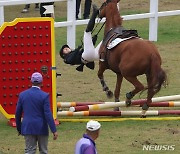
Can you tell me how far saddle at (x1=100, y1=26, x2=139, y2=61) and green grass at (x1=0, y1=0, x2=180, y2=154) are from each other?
2.84 ft

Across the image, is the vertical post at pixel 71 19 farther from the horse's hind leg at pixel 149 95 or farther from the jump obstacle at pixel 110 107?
the horse's hind leg at pixel 149 95

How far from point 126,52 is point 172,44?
26.0 feet

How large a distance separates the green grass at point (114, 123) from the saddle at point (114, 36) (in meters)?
0.86

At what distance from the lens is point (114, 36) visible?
13.9 m

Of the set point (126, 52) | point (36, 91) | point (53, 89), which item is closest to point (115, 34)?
point (126, 52)

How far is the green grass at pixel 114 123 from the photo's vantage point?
12289 mm

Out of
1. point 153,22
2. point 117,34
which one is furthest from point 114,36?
point 153,22

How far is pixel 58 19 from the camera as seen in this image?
2406 centimetres

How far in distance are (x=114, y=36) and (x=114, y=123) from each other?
1.46 m

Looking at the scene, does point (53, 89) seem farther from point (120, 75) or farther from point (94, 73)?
point (94, 73)

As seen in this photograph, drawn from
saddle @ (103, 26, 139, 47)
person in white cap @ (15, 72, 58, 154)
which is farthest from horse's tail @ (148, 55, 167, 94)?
person in white cap @ (15, 72, 58, 154)

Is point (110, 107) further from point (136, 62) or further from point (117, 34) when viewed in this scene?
point (117, 34)

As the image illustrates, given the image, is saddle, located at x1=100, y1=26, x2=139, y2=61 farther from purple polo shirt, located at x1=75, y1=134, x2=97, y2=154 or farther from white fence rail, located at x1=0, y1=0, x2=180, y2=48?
purple polo shirt, located at x1=75, y1=134, x2=97, y2=154

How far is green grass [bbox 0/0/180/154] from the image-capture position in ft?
40.3
